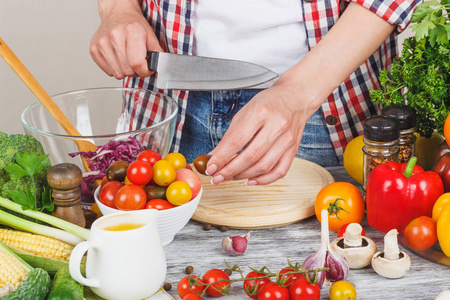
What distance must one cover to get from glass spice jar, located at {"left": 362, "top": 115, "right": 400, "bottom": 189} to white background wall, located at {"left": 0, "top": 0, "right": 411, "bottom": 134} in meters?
2.17

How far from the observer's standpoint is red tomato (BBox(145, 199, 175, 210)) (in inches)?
48.3

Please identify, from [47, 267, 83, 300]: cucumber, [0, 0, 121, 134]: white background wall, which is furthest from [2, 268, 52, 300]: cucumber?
[0, 0, 121, 134]: white background wall

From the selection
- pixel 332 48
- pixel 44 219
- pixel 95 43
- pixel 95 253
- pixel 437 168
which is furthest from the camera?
pixel 95 43

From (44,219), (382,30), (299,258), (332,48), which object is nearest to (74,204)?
(44,219)

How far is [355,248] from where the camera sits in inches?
46.4

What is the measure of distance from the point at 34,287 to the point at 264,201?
646mm

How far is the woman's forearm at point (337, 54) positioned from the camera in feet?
4.91

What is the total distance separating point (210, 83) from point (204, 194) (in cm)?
29

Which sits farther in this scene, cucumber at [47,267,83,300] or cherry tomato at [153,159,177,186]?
cherry tomato at [153,159,177,186]

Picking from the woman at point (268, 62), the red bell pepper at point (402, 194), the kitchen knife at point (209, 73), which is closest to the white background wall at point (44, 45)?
the woman at point (268, 62)

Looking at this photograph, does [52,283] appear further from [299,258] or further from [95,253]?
[299,258]

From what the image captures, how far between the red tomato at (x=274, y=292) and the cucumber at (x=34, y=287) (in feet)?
1.26

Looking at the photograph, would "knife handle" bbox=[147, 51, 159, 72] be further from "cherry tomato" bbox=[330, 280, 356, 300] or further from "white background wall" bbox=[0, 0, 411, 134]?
"white background wall" bbox=[0, 0, 411, 134]

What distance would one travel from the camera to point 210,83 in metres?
1.53
